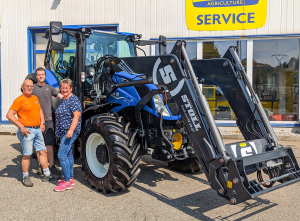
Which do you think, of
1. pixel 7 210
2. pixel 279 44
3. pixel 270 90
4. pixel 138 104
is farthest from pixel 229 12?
pixel 7 210

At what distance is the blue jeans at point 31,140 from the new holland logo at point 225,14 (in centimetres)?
645

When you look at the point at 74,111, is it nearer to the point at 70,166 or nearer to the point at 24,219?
the point at 70,166

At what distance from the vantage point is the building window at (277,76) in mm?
9969

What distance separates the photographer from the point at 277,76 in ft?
33.3

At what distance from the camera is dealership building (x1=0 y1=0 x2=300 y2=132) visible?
9742mm

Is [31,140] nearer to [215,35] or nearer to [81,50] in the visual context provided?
[81,50]

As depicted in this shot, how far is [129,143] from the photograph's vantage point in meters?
4.58

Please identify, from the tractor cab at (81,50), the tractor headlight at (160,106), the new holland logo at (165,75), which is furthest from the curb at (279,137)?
the new holland logo at (165,75)

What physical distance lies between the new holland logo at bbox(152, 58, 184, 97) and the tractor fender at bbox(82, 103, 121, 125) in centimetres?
94

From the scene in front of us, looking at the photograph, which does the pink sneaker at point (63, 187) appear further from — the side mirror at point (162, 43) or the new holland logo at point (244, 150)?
the side mirror at point (162, 43)

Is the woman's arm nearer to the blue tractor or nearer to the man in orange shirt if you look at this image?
the blue tractor

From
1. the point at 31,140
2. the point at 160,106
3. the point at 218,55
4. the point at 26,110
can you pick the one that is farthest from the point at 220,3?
the point at 31,140

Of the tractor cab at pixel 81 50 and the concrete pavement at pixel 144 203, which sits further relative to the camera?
the tractor cab at pixel 81 50

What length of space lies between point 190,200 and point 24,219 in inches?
85.5
